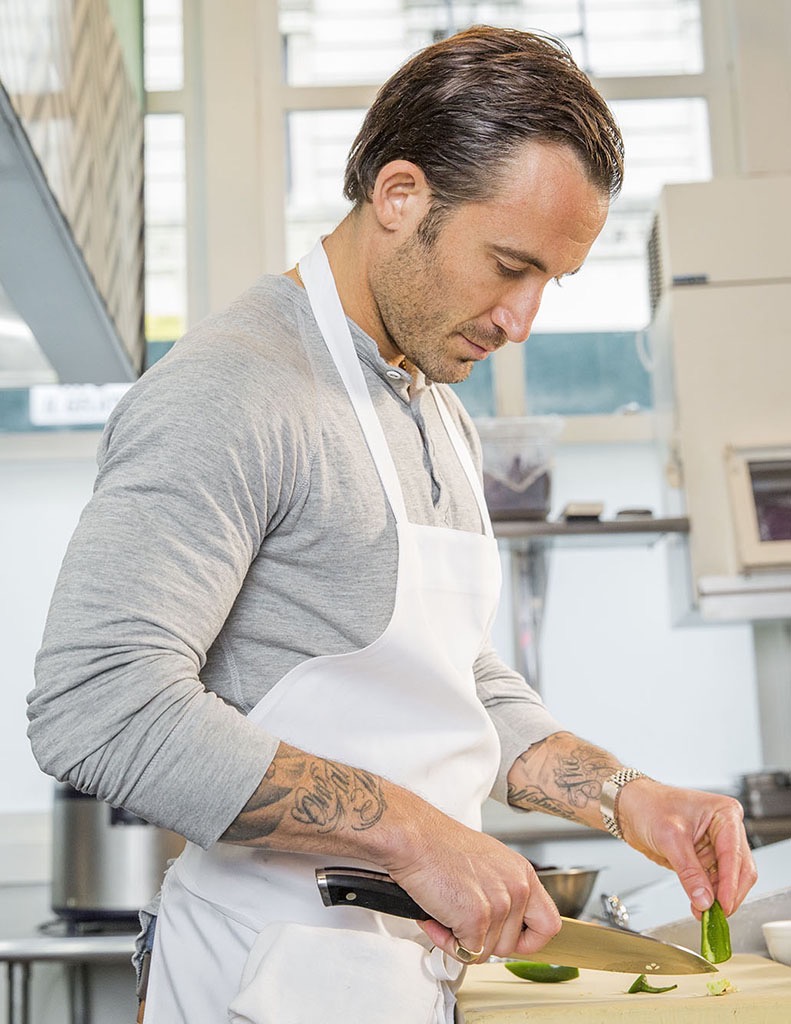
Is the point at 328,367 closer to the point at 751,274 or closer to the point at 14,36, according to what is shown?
the point at 14,36

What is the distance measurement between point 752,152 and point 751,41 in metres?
0.31

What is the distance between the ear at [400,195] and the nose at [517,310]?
105mm

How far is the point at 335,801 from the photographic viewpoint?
0.88 meters

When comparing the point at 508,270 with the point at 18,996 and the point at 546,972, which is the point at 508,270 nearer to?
the point at 546,972

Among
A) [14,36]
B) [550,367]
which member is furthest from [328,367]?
[550,367]

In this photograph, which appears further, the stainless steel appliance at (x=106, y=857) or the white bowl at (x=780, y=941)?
the stainless steel appliance at (x=106, y=857)

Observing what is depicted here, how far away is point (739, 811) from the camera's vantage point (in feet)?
3.76

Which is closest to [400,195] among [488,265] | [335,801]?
[488,265]

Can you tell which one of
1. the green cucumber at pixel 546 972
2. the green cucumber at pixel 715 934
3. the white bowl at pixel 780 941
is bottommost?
the white bowl at pixel 780 941

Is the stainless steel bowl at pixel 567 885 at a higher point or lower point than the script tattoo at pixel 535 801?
lower

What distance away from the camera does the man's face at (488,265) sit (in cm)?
108

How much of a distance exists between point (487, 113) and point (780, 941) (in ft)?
2.83

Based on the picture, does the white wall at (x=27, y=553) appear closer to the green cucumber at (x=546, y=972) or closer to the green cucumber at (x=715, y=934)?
the green cucumber at (x=546, y=972)

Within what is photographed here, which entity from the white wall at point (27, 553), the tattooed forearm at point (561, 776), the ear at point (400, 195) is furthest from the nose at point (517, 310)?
the white wall at point (27, 553)
